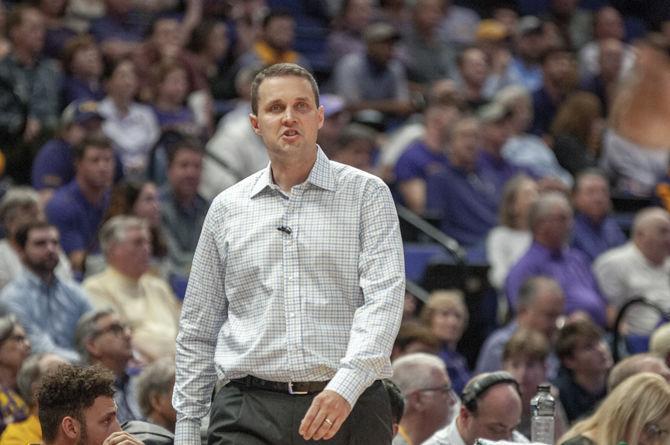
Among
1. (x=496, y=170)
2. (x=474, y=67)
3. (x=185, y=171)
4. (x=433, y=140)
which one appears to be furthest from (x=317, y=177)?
(x=474, y=67)

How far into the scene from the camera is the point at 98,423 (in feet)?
13.6

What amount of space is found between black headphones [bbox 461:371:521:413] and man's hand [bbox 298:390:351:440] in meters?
2.01

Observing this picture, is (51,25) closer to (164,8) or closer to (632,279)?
(164,8)

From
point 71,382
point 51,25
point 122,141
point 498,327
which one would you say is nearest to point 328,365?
point 71,382

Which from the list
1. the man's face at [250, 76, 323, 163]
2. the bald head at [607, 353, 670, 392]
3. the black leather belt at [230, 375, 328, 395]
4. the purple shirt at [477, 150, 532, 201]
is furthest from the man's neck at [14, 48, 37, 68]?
the black leather belt at [230, 375, 328, 395]

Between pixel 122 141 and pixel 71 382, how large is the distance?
5710 mm

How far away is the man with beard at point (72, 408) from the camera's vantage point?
412 centimetres

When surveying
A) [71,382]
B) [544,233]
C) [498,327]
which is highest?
[71,382]

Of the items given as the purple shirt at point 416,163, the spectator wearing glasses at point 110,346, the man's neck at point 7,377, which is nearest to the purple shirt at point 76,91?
the purple shirt at point 416,163

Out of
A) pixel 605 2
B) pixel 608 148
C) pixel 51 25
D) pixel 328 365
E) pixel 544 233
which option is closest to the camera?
pixel 328 365

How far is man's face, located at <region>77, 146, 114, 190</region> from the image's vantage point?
8.27m

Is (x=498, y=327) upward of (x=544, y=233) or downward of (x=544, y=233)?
downward

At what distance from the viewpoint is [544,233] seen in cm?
877

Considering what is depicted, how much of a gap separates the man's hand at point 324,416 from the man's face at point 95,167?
519cm
